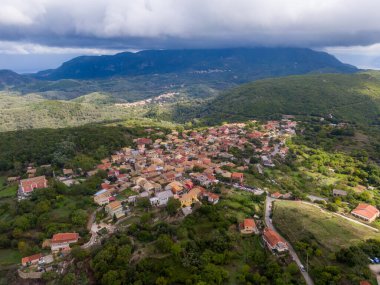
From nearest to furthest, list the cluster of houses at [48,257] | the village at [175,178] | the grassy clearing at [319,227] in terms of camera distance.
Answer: the cluster of houses at [48,257] → the grassy clearing at [319,227] → the village at [175,178]

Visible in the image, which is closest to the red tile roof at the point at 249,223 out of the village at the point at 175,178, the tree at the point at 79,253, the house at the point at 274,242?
the village at the point at 175,178

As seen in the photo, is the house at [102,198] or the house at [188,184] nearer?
the house at [102,198]

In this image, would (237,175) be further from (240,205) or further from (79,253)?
(79,253)

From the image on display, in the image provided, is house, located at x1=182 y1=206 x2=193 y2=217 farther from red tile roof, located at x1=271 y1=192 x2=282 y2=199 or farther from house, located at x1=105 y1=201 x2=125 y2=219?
red tile roof, located at x1=271 y1=192 x2=282 y2=199

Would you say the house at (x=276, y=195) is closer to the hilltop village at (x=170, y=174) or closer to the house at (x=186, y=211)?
the hilltop village at (x=170, y=174)

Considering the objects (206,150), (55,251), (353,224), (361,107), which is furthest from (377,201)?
(361,107)

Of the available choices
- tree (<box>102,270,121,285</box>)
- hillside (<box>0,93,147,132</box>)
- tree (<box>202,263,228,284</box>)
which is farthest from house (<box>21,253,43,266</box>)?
hillside (<box>0,93,147,132</box>)

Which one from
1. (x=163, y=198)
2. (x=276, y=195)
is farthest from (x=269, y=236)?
(x=163, y=198)
